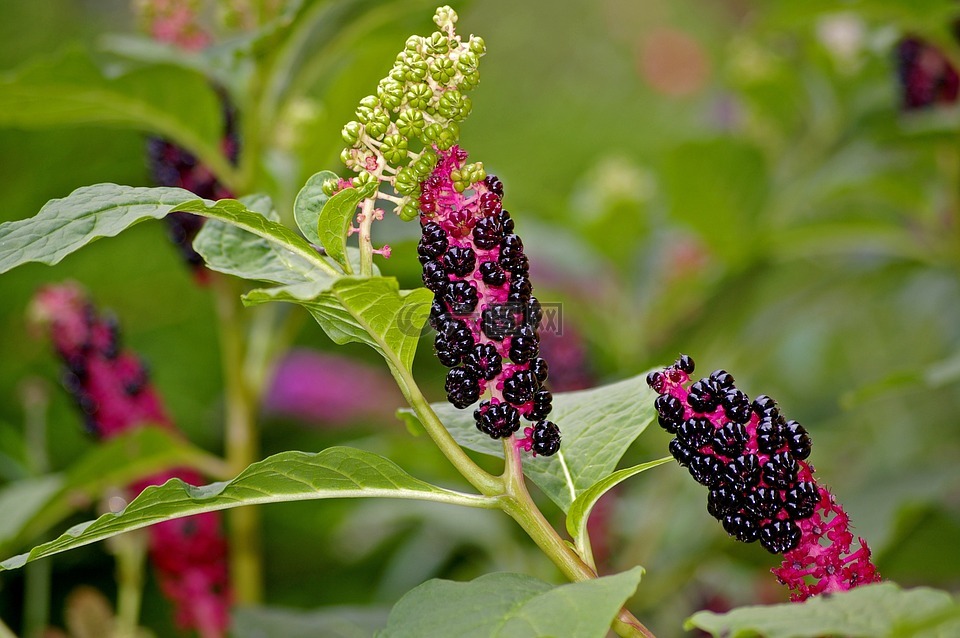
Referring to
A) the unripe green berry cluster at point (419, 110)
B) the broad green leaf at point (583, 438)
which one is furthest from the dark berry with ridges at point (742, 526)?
the unripe green berry cluster at point (419, 110)

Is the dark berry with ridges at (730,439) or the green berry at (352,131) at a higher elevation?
the green berry at (352,131)

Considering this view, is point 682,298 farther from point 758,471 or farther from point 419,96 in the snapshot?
point 419,96

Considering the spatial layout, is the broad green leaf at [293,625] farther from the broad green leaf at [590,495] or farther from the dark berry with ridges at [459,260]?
the dark berry with ridges at [459,260]

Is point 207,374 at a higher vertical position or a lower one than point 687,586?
higher

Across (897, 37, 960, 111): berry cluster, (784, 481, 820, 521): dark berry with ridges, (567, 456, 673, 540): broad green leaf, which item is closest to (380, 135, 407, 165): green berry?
(567, 456, 673, 540): broad green leaf

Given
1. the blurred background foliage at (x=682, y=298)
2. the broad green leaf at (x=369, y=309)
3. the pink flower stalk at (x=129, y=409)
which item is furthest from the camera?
the blurred background foliage at (x=682, y=298)

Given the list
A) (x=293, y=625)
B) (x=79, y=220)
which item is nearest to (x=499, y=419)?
(x=79, y=220)

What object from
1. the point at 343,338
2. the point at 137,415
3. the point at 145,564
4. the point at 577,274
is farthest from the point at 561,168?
the point at 343,338

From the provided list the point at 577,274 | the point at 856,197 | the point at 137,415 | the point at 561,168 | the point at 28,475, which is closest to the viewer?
the point at 137,415

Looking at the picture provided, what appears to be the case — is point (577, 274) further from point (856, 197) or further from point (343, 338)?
point (343, 338)
